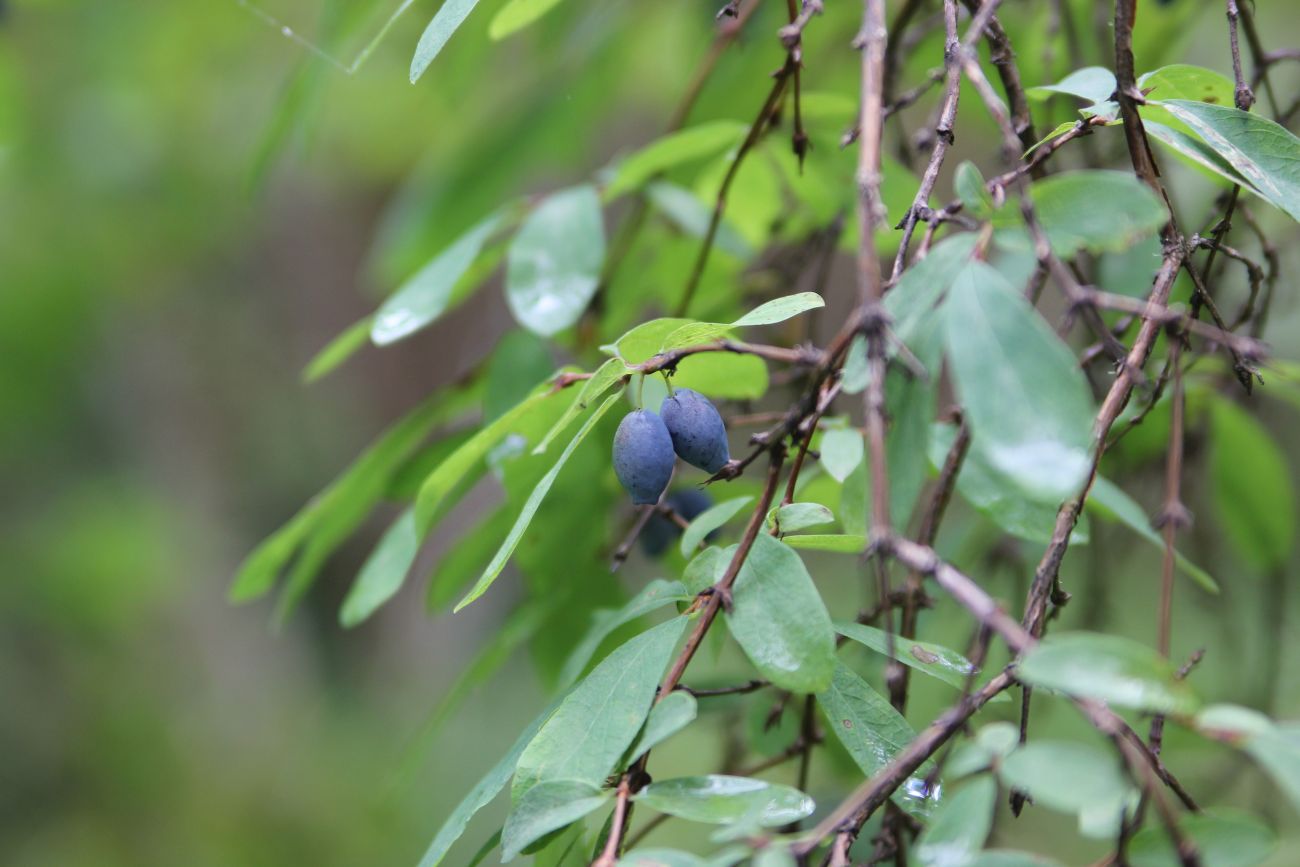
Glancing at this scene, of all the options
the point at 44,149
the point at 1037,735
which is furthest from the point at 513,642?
the point at 44,149

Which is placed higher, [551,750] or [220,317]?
[551,750]

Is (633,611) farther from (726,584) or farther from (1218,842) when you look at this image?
(1218,842)

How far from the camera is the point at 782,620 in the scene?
0.60 m

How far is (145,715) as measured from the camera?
4148 mm

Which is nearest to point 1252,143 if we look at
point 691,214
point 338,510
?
point 691,214

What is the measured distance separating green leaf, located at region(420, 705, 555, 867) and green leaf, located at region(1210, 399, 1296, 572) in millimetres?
1051

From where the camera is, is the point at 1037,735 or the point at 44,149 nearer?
the point at 1037,735

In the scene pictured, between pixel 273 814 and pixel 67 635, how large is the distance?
1.14m

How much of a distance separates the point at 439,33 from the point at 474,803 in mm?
480

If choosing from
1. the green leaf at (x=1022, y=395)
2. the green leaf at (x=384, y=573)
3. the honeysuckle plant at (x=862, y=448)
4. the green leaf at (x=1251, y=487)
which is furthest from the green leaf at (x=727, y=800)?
the green leaf at (x=1251, y=487)

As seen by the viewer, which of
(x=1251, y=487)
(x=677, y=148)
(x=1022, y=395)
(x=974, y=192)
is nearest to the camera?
(x=1022, y=395)

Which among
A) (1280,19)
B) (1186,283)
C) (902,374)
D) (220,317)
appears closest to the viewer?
(902,374)

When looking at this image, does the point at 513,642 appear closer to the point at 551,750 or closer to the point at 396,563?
the point at 396,563

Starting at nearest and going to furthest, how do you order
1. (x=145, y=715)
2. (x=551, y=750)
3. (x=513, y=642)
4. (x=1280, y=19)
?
(x=551, y=750) → (x=513, y=642) → (x=1280, y=19) → (x=145, y=715)
